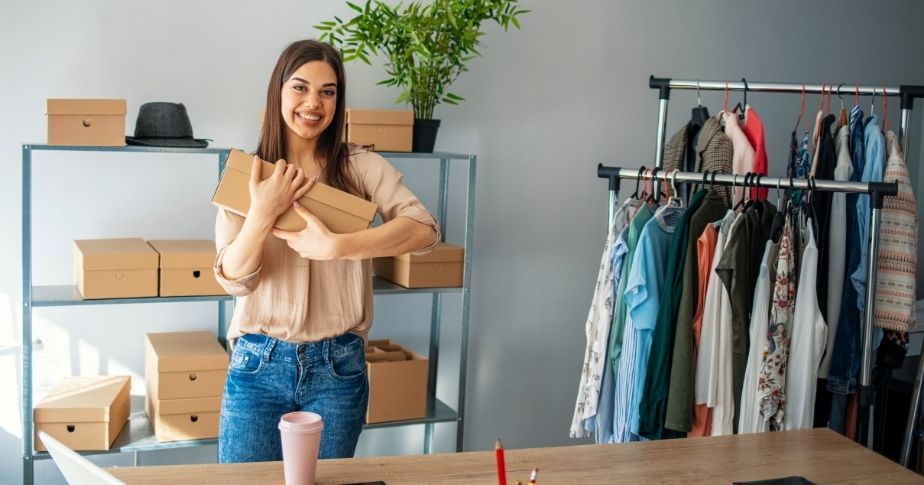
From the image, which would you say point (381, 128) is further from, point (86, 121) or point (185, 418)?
point (185, 418)

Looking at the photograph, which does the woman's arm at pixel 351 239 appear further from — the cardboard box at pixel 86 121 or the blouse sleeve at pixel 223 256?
the cardboard box at pixel 86 121

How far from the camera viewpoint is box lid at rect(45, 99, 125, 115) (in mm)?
2840

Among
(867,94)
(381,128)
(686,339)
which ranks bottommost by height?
(686,339)

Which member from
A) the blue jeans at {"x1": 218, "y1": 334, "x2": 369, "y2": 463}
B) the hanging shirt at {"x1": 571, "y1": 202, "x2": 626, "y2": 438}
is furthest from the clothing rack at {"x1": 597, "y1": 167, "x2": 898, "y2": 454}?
the blue jeans at {"x1": 218, "y1": 334, "x2": 369, "y2": 463}

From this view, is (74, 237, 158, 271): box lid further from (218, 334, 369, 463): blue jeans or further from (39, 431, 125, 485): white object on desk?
(39, 431, 125, 485): white object on desk

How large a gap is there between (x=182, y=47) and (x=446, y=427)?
1.85m

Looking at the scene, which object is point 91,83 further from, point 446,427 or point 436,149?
point 446,427

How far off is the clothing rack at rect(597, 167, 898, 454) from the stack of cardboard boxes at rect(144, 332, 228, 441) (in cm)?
141

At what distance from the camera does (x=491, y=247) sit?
4.03 m

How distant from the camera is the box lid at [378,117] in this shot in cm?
323

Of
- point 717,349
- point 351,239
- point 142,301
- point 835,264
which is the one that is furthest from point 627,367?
point 142,301

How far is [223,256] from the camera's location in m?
2.16

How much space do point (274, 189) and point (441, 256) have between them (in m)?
1.35

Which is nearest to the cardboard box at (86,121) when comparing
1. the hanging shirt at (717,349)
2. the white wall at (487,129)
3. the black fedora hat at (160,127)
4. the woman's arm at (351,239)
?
the black fedora hat at (160,127)
